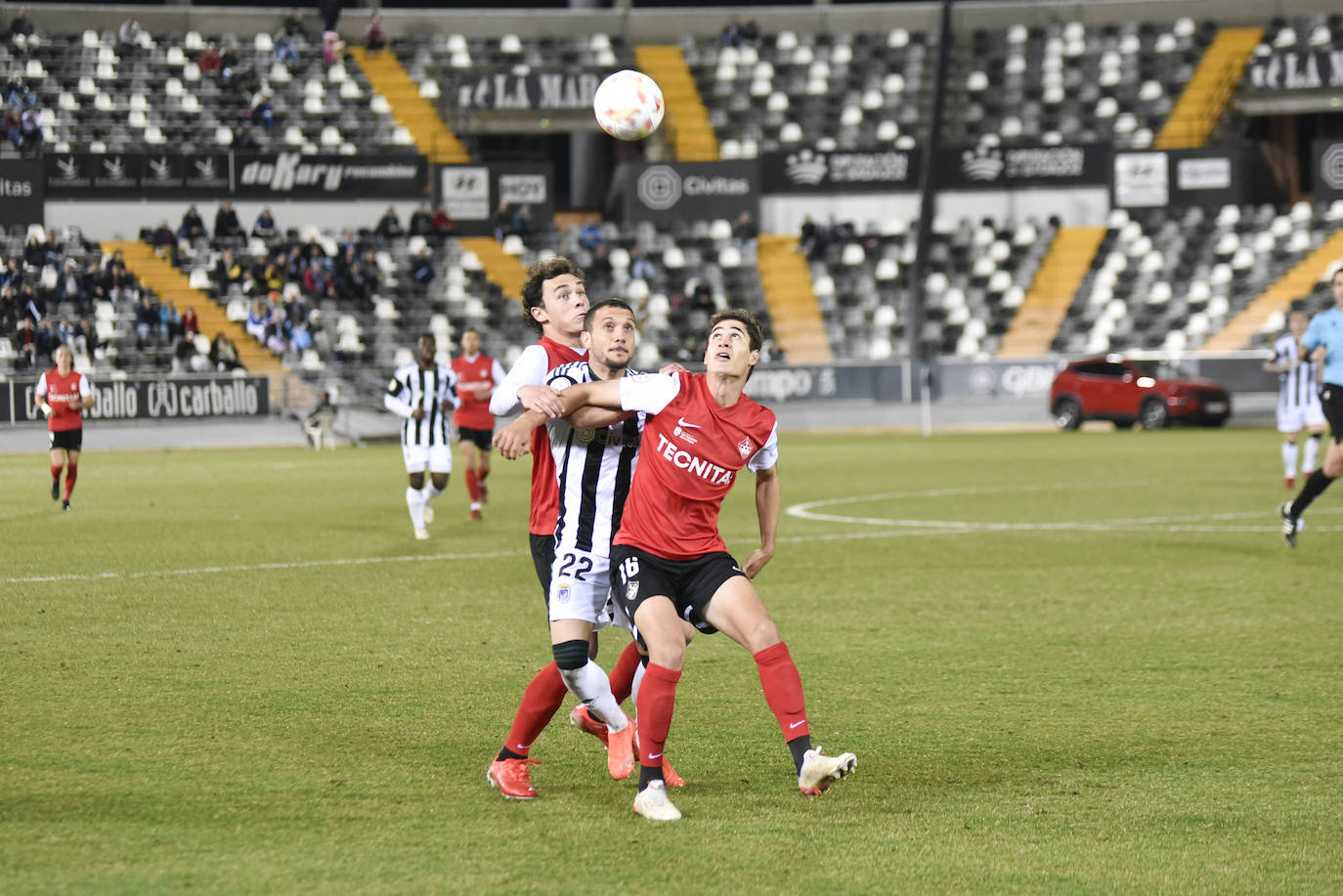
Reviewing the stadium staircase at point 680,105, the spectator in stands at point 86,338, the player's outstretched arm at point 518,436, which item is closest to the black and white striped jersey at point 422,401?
the player's outstretched arm at point 518,436

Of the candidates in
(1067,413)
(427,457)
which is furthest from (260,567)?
(1067,413)

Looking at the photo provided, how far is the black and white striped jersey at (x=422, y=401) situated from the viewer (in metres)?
16.6

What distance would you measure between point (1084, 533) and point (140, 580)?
9.05 m

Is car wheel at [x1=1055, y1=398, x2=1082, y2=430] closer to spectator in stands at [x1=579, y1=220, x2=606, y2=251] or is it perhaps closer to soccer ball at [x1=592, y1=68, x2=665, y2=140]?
spectator in stands at [x1=579, y1=220, x2=606, y2=251]

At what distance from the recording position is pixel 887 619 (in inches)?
416

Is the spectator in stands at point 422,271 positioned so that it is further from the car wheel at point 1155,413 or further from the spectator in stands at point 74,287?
the car wheel at point 1155,413

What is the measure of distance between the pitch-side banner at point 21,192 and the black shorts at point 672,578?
3834cm

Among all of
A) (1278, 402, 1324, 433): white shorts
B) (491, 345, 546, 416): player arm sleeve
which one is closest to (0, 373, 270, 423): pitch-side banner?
(1278, 402, 1324, 433): white shorts

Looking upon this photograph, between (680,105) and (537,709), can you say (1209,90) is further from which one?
(537,709)

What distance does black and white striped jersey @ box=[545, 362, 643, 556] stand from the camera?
6.20m

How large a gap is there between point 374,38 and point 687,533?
44.3 metres

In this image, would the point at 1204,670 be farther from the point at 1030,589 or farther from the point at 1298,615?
the point at 1030,589

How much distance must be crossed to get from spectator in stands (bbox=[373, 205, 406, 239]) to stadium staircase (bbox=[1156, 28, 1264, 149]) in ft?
72.0

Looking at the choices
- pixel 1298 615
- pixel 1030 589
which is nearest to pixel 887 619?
pixel 1030 589
